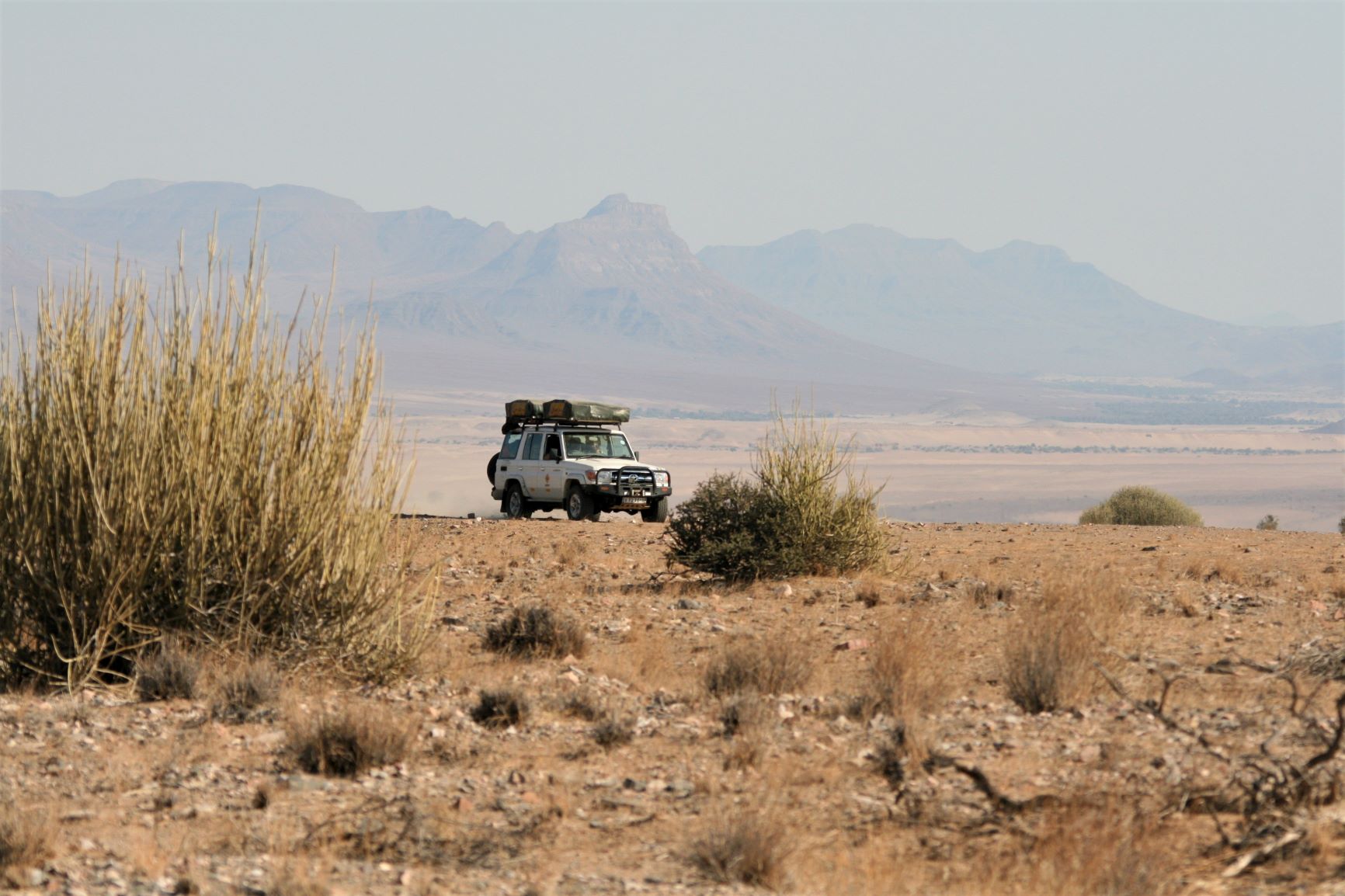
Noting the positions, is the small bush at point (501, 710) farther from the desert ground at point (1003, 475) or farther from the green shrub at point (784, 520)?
the desert ground at point (1003, 475)

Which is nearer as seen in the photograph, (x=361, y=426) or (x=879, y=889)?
(x=879, y=889)

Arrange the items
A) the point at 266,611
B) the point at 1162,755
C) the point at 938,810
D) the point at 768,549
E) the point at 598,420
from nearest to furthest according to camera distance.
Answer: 1. the point at 938,810
2. the point at 1162,755
3. the point at 266,611
4. the point at 768,549
5. the point at 598,420

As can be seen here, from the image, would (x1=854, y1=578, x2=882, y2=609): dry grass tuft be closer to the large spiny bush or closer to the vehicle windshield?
the large spiny bush

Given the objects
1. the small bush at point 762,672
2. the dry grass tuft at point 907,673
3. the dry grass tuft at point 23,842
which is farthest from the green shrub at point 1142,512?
the dry grass tuft at point 23,842

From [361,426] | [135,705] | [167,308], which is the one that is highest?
[167,308]

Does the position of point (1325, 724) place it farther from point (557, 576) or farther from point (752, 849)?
point (557, 576)

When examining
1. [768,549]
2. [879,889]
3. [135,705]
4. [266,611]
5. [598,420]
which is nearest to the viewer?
[879,889]

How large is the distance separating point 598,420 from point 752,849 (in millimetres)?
23034

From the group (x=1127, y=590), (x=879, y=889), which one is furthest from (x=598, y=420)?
(x=879, y=889)

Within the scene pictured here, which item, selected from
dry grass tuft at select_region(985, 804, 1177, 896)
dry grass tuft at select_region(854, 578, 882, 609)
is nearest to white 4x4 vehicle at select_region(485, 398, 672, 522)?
dry grass tuft at select_region(854, 578, 882, 609)

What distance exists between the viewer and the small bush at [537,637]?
12750 millimetres

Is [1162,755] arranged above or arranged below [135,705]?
above

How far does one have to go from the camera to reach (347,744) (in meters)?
8.70

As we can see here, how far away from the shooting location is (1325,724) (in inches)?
355
